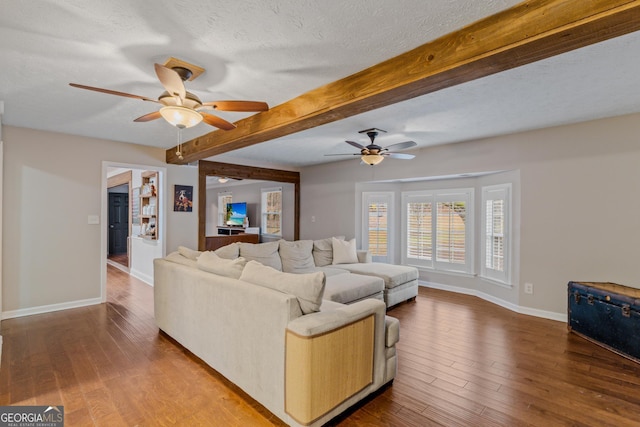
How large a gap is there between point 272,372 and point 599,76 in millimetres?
3452

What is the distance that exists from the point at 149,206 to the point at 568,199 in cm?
697

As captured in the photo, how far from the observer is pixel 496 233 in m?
4.80

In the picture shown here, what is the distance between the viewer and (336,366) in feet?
6.41

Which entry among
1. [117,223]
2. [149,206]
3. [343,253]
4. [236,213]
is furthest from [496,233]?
[117,223]

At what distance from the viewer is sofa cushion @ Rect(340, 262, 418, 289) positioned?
4.46 metres

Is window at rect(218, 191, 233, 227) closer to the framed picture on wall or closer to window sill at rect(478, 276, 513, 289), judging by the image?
the framed picture on wall

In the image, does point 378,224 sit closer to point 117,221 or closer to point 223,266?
point 223,266

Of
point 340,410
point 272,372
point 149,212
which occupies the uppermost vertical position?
point 149,212

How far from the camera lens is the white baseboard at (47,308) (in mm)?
4014

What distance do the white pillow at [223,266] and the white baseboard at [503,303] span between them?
3898 millimetres

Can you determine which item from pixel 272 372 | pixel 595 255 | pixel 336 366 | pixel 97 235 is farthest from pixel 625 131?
pixel 97 235

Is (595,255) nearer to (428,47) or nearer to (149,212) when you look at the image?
(428,47)

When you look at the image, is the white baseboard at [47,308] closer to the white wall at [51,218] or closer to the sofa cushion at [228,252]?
the white wall at [51,218]

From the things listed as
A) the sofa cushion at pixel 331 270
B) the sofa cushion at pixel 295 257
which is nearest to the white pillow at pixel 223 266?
the sofa cushion at pixel 295 257
